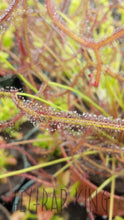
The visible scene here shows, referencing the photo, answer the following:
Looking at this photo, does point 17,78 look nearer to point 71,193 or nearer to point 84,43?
point 84,43

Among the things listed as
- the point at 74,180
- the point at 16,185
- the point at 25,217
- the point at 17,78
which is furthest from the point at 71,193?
the point at 17,78

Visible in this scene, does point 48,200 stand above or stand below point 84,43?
below

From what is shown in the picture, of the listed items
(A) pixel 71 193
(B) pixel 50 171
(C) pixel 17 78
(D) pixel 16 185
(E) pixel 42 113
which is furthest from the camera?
(B) pixel 50 171

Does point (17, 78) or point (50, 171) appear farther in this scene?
point (50, 171)

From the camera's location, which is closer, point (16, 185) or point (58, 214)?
point (58, 214)

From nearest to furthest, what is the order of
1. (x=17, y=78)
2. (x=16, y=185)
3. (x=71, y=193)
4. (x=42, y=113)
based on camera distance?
(x=42, y=113) → (x=17, y=78) → (x=71, y=193) → (x=16, y=185)

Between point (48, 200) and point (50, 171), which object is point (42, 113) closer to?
point (48, 200)

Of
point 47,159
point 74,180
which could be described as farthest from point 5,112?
point 74,180

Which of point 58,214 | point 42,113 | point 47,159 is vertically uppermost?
point 42,113

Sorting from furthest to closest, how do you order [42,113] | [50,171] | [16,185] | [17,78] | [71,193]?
[50,171] < [16,185] < [71,193] < [17,78] < [42,113]
